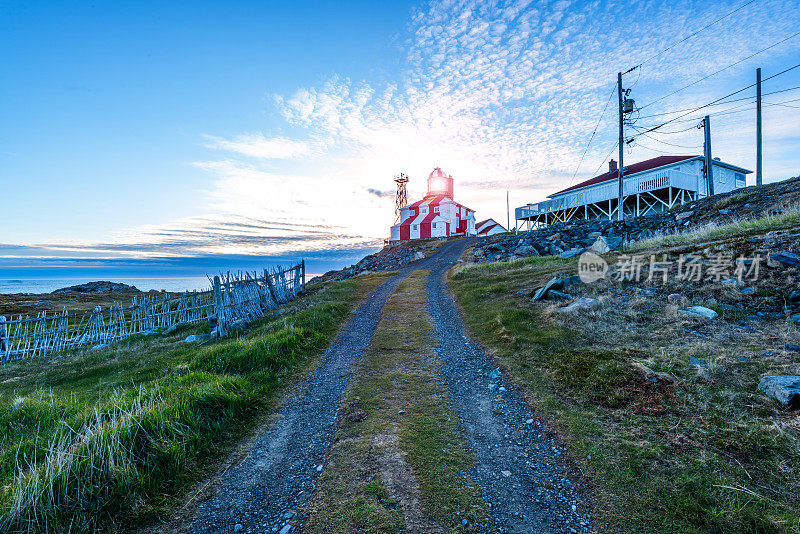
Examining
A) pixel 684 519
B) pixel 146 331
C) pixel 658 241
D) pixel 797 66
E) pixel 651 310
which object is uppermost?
pixel 797 66

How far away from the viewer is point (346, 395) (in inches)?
246

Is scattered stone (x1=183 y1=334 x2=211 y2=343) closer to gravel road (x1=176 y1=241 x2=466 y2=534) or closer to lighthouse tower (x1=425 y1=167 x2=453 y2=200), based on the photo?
gravel road (x1=176 y1=241 x2=466 y2=534)

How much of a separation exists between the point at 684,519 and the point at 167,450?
5.71 meters

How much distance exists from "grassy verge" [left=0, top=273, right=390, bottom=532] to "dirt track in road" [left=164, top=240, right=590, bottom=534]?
0.59 m

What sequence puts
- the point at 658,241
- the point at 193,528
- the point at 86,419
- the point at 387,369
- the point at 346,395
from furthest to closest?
1. the point at 658,241
2. the point at 387,369
3. the point at 346,395
4. the point at 86,419
5. the point at 193,528

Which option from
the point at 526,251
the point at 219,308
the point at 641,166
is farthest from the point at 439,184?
the point at 219,308

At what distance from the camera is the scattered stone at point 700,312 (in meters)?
7.60

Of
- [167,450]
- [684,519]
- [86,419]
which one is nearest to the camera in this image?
[684,519]

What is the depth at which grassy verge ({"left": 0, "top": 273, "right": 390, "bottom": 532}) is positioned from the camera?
3.48 metres

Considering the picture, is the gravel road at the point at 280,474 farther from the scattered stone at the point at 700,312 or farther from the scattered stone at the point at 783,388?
the scattered stone at the point at 700,312

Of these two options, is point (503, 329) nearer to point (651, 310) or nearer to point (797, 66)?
point (651, 310)

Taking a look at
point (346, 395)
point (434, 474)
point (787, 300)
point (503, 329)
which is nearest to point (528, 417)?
point (434, 474)

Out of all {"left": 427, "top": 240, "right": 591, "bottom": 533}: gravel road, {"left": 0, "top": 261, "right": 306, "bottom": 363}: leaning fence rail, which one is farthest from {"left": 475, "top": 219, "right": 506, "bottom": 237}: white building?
{"left": 427, "top": 240, "right": 591, "bottom": 533}: gravel road

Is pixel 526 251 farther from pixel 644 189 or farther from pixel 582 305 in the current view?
pixel 644 189
